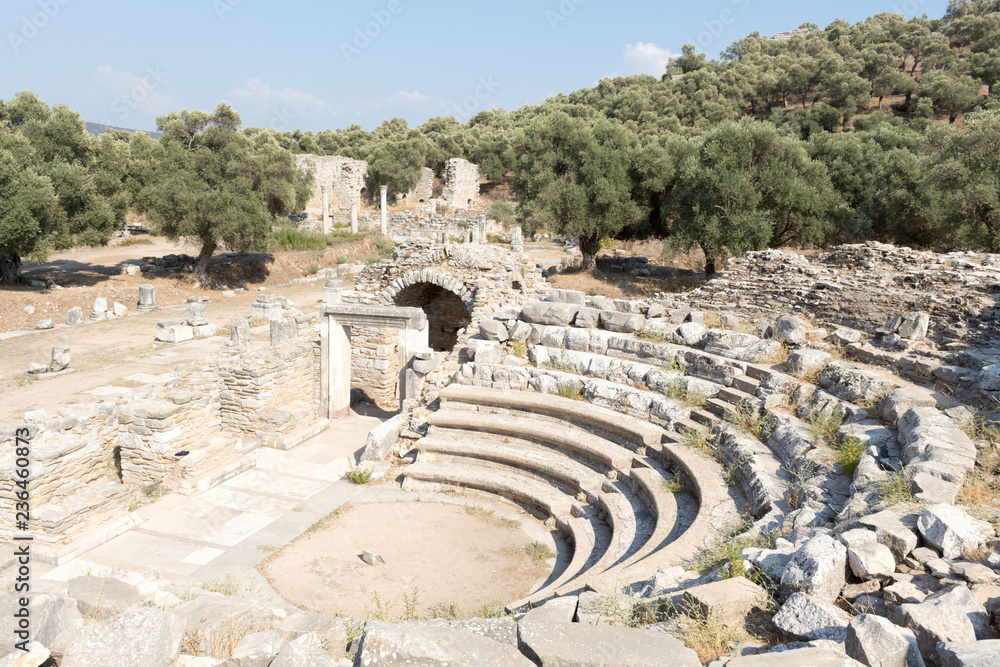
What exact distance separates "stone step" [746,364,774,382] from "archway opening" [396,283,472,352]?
9.72 meters

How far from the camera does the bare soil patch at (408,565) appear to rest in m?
6.56

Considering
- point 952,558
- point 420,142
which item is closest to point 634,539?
point 952,558

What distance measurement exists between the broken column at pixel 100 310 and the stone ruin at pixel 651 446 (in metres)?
11.5

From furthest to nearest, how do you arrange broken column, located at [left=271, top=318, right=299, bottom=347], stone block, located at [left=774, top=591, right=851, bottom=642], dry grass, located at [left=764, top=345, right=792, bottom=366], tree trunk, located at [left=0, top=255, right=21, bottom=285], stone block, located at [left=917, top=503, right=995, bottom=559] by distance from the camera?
tree trunk, located at [left=0, top=255, right=21, bottom=285] < broken column, located at [left=271, top=318, right=299, bottom=347] < dry grass, located at [left=764, top=345, right=792, bottom=366] < stone block, located at [left=917, top=503, right=995, bottom=559] < stone block, located at [left=774, top=591, right=851, bottom=642]

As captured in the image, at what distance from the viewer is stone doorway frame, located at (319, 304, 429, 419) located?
41.9 ft

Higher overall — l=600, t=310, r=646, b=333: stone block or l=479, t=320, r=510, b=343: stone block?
l=600, t=310, r=646, b=333: stone block

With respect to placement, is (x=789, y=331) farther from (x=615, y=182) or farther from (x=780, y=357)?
(x=615, y=182)

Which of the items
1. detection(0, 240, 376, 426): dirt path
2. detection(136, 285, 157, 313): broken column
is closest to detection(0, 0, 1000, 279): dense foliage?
detection(0, 240, 376, 426): dirt path

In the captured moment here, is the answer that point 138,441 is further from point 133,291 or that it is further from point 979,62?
point 979,62

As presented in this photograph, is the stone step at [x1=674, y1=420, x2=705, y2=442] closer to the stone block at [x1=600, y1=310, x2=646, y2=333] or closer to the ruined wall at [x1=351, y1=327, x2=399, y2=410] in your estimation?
the stone block at [x1=600, y1=310, x2=646, y2=333]

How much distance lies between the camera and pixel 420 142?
2009 inches

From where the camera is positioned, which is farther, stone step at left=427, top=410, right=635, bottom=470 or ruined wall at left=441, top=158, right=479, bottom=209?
ruined wall at left=441, top=158, right=479, bottom=209

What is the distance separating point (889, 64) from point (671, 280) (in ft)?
128

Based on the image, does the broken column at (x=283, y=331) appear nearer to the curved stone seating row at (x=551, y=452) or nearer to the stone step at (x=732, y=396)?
the curved stone seating row at (x=551, y=452)
